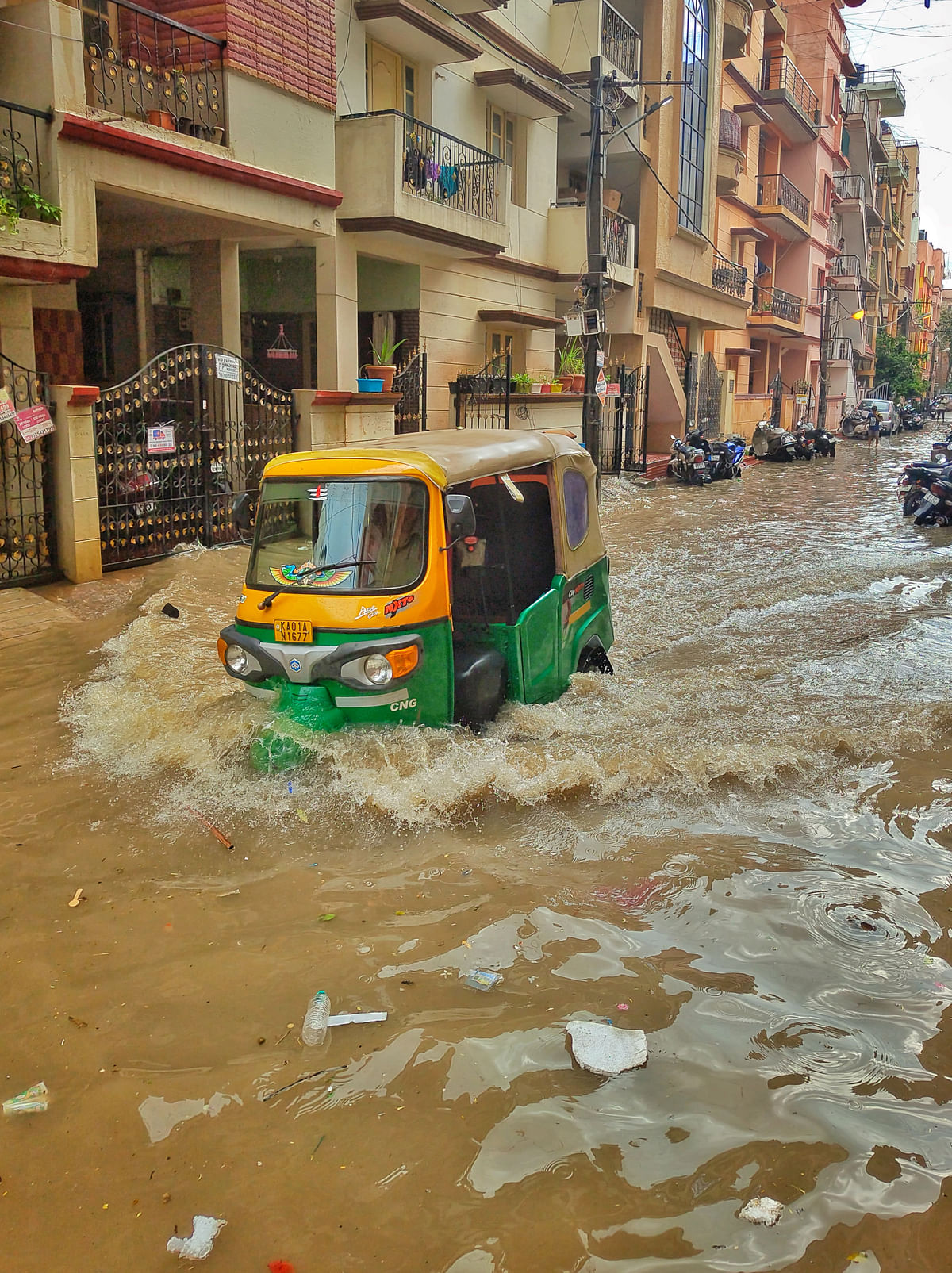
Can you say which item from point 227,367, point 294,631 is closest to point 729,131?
point 227,367

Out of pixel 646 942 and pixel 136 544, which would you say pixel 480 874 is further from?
pixel 136 544

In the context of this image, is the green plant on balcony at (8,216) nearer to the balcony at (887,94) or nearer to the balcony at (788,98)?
the balcony at (788,98)

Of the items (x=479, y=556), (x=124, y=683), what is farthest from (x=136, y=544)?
(x=479, y=556)

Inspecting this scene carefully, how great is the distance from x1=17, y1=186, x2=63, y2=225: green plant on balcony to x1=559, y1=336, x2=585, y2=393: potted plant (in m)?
12.2

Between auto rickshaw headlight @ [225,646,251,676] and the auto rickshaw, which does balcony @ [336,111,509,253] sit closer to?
the auto rickshaw

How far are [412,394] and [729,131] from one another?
2138 cm

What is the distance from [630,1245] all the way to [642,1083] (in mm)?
653

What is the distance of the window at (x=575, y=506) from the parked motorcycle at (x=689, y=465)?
18.0 m

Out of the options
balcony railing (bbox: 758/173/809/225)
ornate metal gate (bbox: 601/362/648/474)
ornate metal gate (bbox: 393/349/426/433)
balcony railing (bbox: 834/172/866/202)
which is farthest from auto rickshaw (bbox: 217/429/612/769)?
→ balcony railing (bbox: 834/172/866/202)

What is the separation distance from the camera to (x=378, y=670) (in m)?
5.64

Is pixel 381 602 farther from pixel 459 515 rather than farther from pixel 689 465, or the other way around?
pixel 689 465

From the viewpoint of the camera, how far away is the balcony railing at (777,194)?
40.7 meters

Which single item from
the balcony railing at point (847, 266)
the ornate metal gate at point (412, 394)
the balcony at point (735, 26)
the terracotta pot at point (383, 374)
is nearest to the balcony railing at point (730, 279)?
the balcony at point (735, 26)

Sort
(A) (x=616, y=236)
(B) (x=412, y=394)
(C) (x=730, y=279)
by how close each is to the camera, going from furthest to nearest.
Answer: (C) (x=730, y=279) < (A) (x=616, y=236) < (B) (x=412, y=394)
